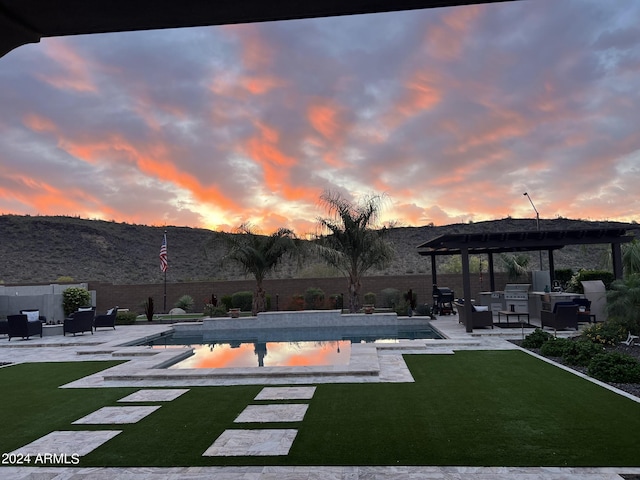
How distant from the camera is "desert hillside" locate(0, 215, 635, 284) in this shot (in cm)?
4506

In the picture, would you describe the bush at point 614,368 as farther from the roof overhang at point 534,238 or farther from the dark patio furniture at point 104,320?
the dark patio furniture at point 104,320

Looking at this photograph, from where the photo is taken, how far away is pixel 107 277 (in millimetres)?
46469

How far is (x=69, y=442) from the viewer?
5730 millimetres

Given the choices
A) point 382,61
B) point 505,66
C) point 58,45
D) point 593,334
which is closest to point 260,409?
point 58,45

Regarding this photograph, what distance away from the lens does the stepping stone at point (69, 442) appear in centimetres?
544

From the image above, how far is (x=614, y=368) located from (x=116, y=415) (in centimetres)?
817

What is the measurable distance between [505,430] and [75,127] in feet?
58.0

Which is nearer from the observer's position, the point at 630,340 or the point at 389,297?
the point at 630,340

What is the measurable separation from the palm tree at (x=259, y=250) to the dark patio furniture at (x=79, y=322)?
6.07 m

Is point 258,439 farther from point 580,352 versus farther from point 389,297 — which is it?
point 389,297

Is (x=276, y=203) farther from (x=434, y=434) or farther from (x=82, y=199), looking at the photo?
(x=434, y=434)

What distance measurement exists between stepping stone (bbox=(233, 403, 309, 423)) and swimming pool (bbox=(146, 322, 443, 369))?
3713 millimetres

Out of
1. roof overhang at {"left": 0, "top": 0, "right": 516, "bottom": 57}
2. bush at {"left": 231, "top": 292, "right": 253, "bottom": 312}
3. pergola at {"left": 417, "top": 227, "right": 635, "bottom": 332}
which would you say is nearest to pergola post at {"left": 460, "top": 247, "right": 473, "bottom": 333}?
pergola at {"left": 417, "top": 227, "right": 635, "bottom": 332}

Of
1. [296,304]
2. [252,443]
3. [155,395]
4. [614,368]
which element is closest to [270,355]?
[155,395]
